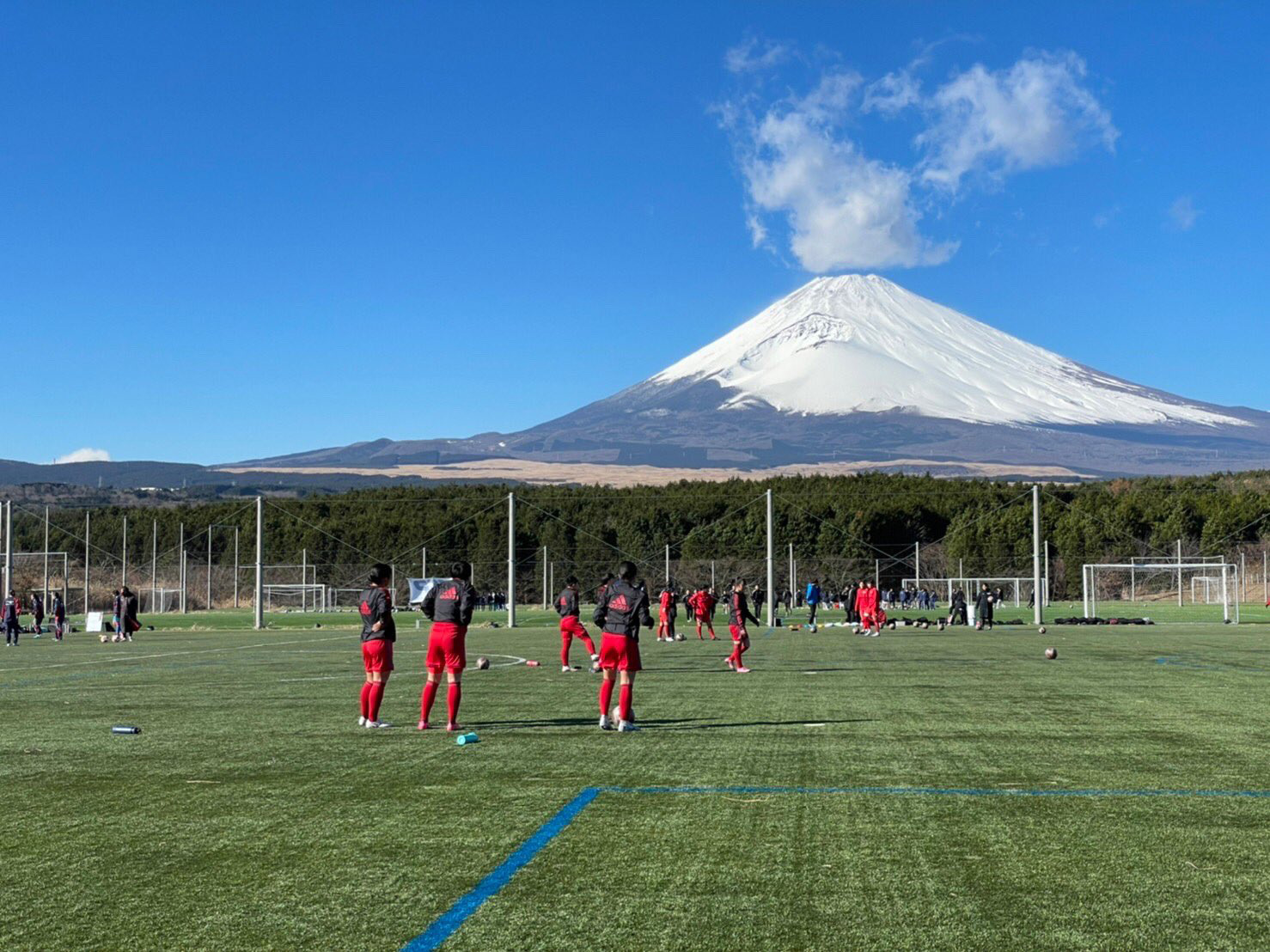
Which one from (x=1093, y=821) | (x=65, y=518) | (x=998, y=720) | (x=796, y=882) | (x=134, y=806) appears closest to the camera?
(x=796, y=882)

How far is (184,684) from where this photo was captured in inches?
839

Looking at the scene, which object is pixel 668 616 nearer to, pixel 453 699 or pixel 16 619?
pixel 16 619

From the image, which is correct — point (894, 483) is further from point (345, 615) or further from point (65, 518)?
point (65, 518)

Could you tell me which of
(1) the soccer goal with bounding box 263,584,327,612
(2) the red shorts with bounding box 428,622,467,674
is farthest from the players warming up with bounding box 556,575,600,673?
(1) the soccer goal with bounding box 263,584,327,612

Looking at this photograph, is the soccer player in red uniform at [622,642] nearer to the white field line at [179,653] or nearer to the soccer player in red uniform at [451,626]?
the soccer player in red uniform at [451,626]

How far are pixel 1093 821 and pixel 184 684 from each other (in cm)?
1604

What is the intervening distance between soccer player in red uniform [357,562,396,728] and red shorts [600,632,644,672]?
2211mm

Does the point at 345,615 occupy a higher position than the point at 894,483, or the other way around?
the point at 894,483

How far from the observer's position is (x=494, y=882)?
7211 mm

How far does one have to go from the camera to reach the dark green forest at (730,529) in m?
85.4

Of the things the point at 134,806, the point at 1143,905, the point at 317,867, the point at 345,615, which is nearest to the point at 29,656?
the point at 134,806

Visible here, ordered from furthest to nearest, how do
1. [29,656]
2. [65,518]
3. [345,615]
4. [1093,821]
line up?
[65,518] → [345,615] → [29,656] → [1093,821]

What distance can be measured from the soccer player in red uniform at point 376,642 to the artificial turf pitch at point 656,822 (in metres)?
0.48

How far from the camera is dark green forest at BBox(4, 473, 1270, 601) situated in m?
85.4
